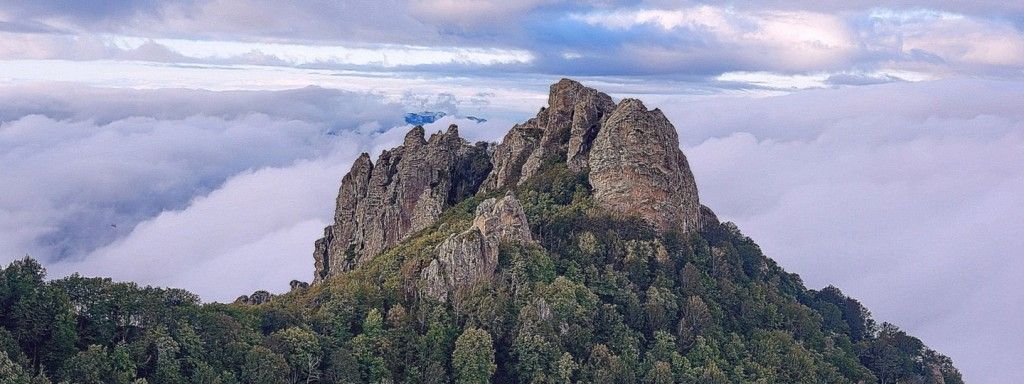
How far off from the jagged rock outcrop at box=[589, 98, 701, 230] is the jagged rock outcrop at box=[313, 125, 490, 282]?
69.0 ft

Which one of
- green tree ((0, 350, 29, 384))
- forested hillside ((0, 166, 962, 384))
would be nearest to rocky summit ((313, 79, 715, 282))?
forested hillside ((0, 166, 962, 384))

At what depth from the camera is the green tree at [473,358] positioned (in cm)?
6744

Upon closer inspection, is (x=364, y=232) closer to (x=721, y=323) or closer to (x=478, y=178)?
(x=478, y=178)

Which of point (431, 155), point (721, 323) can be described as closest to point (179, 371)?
point (721, 323)

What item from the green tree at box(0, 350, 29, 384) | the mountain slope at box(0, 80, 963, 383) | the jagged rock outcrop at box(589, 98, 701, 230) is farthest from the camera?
the jagged rock outcrop at box(589, 98, 701, 230)

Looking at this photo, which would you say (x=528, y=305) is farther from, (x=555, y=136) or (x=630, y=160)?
(x=555, y=136)

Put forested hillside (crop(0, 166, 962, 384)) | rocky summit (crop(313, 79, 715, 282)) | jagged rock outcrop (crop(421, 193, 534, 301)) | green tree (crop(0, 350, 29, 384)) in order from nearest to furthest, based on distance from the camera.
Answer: green tree (crop(0, 350, 29, 384)), forested hillside (crop(0, 166, 962, 384)), jagged rock outcrop (crop(421, 193, 534, 301)), rocky summit (crop(313, 79, 715, 282))

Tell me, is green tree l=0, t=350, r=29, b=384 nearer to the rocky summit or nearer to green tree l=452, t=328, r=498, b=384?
green tree l=452, t=328, r=498, b=384

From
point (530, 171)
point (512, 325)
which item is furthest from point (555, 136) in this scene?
point (512, 325)

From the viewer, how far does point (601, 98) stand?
99500 millimetres

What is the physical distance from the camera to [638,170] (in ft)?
286

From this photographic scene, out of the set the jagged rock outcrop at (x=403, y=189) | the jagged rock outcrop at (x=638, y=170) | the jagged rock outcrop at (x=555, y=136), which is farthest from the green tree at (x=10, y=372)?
the jagged rock outcrop at (x=555, y=136)

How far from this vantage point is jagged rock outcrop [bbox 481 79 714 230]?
87500 mm

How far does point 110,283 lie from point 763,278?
6061cm
